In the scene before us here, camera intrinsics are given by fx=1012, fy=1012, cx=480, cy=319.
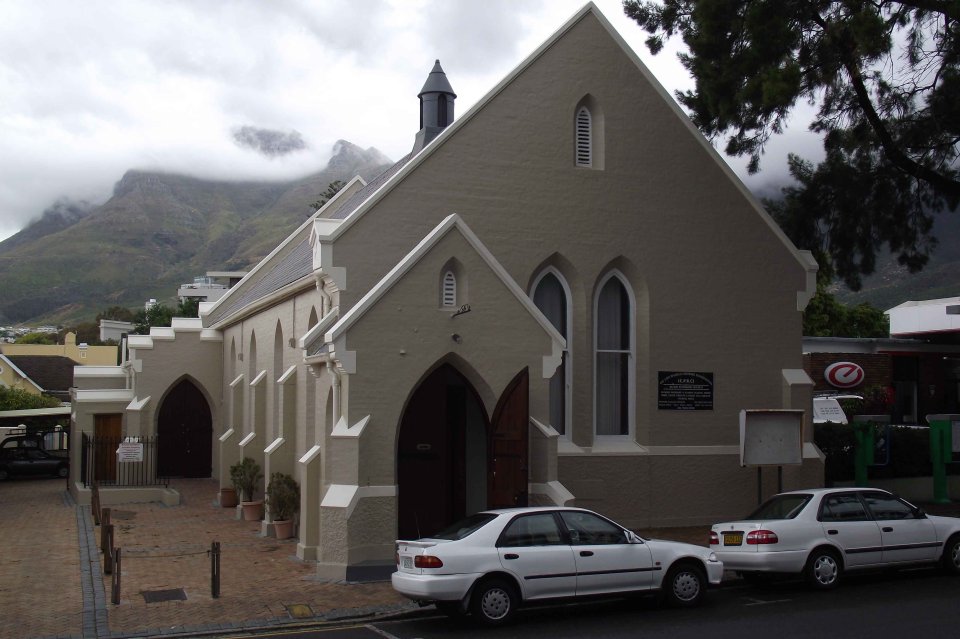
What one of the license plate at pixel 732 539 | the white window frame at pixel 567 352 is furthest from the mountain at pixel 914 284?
the license plate at pixel 732 539

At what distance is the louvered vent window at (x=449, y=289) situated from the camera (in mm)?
16500

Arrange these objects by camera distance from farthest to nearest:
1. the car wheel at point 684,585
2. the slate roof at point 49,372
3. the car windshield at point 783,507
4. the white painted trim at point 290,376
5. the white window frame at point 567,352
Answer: the slate roof at point 49,372, the white painted trim at point 290,376, the white window frame at point 567,352, the car windshield at point 783,507, the car wheel at point 684,585

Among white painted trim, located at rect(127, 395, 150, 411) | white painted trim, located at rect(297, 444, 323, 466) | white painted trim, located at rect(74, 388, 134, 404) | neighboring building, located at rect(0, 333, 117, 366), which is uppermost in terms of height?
neighboring building, located at rect(0, 333, 117, 366)

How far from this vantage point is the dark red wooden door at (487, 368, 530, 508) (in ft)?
53.1

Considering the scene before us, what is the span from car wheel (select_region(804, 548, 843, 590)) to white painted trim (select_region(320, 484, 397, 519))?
6.18m

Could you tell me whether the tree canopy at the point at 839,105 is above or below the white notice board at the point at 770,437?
above

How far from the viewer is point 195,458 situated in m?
32.3

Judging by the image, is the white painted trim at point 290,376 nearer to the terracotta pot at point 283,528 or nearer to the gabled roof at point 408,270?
the terracotta pot at point 283,528

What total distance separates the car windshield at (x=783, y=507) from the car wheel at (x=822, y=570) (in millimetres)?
639

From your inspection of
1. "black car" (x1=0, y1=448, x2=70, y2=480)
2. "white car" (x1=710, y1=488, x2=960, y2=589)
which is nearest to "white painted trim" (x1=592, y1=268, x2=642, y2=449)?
"white car" (x1=710, y1=488, x2=960, y2=589)

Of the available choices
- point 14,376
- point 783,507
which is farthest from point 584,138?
point 14,376

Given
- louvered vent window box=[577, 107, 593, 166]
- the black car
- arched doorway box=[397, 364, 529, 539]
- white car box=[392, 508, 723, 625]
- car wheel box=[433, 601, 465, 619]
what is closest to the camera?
white car box=[392, 508, 723, 625]

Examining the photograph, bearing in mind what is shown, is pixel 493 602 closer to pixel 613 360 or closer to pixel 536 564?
pixel 536 564

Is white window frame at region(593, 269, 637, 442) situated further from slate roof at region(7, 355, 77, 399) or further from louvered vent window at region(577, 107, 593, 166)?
slate roof at region(7, 355, 77, 399)
